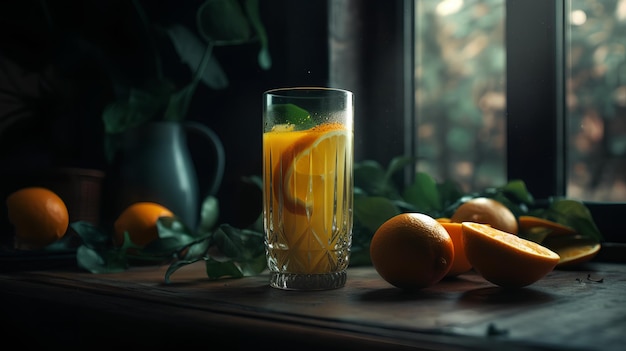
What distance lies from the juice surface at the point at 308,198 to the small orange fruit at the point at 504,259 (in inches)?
7.5

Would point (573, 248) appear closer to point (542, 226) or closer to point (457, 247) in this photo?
point (542, 226)

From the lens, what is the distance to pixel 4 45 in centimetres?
152

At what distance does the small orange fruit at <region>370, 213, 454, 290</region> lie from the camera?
804 mm

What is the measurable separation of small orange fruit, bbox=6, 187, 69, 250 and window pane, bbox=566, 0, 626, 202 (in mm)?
1064

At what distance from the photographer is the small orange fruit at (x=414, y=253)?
0.80 meters

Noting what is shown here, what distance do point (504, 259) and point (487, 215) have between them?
0.26 metres

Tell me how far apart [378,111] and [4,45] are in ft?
3.03

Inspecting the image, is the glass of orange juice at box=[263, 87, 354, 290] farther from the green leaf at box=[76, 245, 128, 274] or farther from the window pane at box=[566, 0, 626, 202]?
the window pane at box=[566, 0, 626, 202]

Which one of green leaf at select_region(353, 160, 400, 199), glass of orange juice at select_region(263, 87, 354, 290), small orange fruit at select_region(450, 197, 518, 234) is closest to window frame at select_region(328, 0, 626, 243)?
green leaf at select_region(353, 160, 400, 199)

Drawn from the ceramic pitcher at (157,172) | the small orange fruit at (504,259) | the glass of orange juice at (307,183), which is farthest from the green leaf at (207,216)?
the small orange fruit at (504,259)

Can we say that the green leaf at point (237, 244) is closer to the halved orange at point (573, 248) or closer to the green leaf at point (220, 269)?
the green leaf at point (220, 269)

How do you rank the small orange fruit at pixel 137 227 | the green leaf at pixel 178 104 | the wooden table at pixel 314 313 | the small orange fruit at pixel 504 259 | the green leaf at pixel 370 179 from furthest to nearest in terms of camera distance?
the green leaf at pixel 178 104
the green leaf at pixel 370 179
the small orange fruit at pixel 137 227
the small orange fruit at pixel 504 259
the wooden table at pixel 314 313

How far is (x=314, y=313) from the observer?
2.20 ft

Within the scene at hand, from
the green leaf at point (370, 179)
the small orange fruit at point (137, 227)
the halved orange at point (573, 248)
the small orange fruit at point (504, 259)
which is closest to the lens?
the small orange fruit at point (504, 259)
